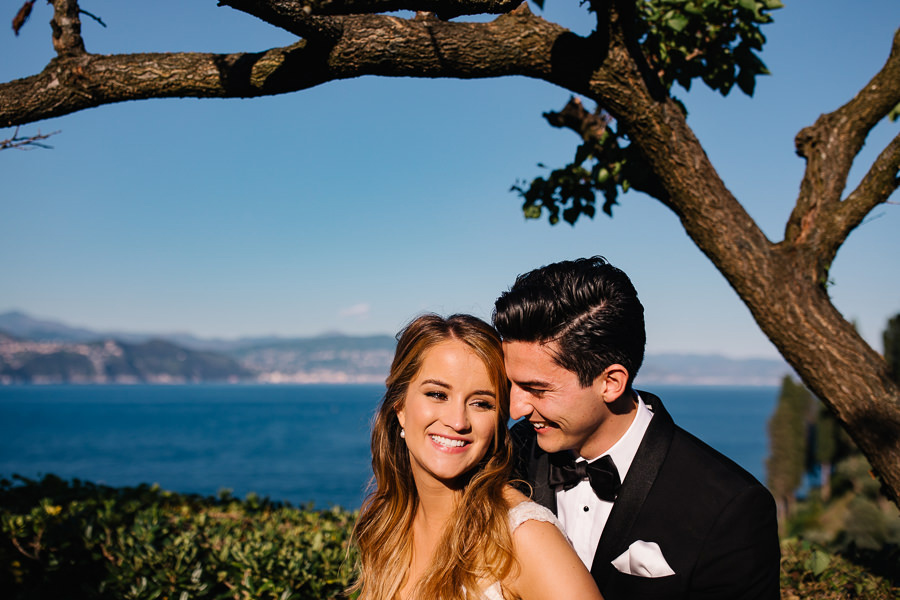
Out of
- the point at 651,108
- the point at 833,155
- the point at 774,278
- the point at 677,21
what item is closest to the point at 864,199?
the point at 833,155

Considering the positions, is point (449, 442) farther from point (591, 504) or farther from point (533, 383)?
point (591, 504)

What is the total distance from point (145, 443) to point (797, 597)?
142135 mm

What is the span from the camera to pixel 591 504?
10.1 ft

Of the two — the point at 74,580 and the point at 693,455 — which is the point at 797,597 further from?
the point at 74,580

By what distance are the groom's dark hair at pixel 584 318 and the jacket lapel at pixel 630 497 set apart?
1.12 feet

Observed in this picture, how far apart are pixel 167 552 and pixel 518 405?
8.70 ft

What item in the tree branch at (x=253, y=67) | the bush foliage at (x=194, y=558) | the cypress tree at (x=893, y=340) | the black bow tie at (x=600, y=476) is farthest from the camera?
the cypress tree at (x=893, y=340)

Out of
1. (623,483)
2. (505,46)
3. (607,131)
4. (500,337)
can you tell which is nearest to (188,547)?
(500,337)

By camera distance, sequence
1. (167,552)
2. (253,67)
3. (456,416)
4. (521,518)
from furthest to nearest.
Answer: (167,552) → (253,67) → (456,416) → (521,518)

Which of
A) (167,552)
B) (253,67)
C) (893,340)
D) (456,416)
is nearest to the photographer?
(456,416)

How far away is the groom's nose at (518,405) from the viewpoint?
2938mm

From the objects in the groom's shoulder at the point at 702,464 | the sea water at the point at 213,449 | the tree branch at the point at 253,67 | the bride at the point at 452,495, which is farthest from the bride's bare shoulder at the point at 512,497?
the sea water at the point at 213,449

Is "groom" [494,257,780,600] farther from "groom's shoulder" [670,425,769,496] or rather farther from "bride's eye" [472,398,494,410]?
"bride's eye" [472,398,494,410]

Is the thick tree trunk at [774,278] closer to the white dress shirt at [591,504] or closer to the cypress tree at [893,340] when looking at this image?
the white dress shirt at [591,504]
